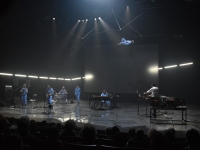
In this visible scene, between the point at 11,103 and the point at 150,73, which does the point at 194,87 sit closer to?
the point at 150,73

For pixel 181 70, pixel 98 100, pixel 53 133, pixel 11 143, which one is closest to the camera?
pixel 11 143

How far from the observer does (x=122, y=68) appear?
17.6 m

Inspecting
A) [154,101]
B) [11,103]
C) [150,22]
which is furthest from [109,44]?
[154,101]

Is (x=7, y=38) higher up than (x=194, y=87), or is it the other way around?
(x=7, y=38)

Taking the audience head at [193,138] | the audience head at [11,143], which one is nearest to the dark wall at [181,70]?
the audience head at [193,138]

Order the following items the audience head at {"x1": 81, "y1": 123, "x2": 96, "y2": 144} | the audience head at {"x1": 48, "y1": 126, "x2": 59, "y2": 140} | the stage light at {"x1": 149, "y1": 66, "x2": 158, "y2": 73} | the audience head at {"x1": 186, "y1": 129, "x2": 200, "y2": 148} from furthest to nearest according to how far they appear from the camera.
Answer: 1. the stage light at {"x1": 149, "y1": 66, "x2": 158, "y2": 73}
2. the audience head at {"x1": 48, "y1": 126, "x2": 59, "y2": 140}
3. the audience head at {"x1": 81, "y1": 123, "x2": 96, "y2": 144}
4. the audience head at {"x1": 186, "y1": 129, "x2": 200, "y2": 148}

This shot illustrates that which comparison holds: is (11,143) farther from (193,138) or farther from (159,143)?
(193,138)

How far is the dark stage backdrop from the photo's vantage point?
16.8m

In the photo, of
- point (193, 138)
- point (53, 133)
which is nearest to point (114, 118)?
point (53, 133)

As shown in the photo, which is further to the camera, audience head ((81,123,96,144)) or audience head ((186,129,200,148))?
audience head ((81,123,96,144))

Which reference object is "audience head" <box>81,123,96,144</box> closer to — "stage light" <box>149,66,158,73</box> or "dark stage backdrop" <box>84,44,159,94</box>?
"dark stage backdrop" <box>84,44,159,94</box>

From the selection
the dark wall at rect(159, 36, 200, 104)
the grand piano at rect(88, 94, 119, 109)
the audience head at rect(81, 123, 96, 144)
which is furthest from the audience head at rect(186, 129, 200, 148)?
the dark wall at rect(159, 36, 200, 104)

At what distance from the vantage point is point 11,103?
584 inches

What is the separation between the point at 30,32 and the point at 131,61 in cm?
945
